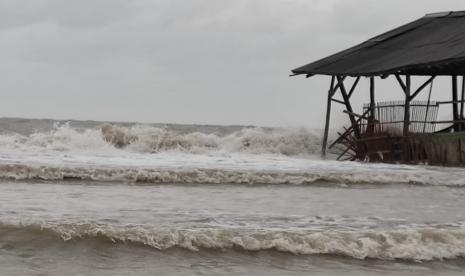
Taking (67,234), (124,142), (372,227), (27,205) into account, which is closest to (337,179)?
(372,227)

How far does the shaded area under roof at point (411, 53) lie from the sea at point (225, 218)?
106 inches

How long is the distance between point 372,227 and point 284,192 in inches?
178

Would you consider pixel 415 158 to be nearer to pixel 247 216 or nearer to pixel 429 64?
pixel 429 64

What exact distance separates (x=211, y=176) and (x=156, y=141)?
419 inches

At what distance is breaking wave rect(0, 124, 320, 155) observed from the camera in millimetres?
24422

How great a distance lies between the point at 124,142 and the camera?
26859 millimetres

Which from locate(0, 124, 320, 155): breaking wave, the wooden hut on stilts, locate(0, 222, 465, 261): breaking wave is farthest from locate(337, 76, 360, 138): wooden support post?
locate(0, 222, 465, 261): breaking wave

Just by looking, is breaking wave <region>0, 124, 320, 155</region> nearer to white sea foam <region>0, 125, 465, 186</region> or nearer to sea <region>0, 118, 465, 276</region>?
white sea foam <region>0, 125, 465, 186</region>

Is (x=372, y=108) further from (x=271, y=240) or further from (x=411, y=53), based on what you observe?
(x=271, y=240)

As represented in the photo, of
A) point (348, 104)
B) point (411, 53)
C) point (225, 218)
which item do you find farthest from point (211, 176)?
point (348, 104)

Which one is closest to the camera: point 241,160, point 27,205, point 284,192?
point 27,205

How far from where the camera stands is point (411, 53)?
20.4m

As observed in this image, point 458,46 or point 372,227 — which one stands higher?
point 458,46

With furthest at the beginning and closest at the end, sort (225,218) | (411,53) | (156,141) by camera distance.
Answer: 1. (156,141)
2. (411,53)
3. (225,218)
